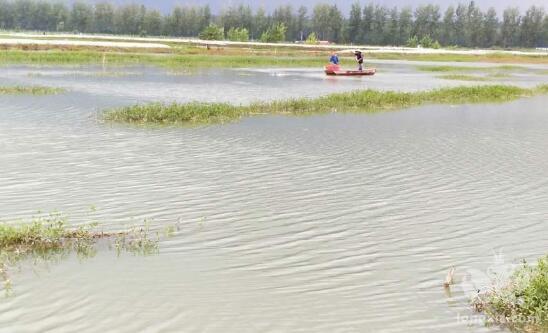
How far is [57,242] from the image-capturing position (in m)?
9.76

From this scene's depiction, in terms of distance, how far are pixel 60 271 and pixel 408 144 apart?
1469 cm

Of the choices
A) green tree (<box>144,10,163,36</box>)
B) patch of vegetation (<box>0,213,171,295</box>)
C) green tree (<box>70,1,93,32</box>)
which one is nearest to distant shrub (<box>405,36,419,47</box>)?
green tree (<box>144,10,163,36</box>)

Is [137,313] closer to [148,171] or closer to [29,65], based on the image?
[148,171]

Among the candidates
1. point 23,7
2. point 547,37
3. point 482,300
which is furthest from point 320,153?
point 23,7

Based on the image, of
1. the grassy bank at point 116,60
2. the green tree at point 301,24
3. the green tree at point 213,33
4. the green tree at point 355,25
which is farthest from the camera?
the green tree at point 301,24

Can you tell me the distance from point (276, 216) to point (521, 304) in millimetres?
5256

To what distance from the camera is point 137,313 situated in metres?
7.68

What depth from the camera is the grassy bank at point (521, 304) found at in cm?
759

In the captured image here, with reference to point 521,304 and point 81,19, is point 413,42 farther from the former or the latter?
point 521,304

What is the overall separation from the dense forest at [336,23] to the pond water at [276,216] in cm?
14049

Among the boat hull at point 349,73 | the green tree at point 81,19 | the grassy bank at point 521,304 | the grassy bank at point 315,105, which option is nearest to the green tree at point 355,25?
the green tree at point 81,19

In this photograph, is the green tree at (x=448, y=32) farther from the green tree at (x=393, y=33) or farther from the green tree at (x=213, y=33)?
the green tree at (x=213, y=33)

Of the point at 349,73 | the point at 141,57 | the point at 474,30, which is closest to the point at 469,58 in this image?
the point at 349,73

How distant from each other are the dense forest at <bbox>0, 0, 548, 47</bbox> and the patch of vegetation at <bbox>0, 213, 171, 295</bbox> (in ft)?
497
